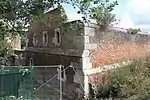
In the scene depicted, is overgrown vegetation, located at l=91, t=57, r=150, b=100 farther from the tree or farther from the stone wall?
the tree

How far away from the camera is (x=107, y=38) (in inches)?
590

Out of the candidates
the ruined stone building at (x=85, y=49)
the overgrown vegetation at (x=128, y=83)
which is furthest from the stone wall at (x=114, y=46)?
the overgrown vegetation at (x=128, y=83)

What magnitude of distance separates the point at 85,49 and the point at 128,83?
2.84 meters

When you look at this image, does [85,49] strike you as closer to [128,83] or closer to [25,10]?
[128,83]

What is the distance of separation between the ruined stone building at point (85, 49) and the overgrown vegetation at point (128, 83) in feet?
3.64

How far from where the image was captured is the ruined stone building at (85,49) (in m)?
13.7

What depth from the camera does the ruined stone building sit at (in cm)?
1370

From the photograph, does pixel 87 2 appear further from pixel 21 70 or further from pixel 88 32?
pixel 88 32

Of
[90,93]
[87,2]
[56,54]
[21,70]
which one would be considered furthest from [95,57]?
[87,2]

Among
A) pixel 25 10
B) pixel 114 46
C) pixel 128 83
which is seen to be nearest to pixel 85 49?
pixel 114 46

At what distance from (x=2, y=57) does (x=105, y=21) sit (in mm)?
6041

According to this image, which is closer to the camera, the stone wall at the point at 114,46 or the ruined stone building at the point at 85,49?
the ruined stone building at the point at 85,49

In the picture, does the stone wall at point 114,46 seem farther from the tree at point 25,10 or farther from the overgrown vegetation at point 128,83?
the tree at point 25,10

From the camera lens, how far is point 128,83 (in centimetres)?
1196
